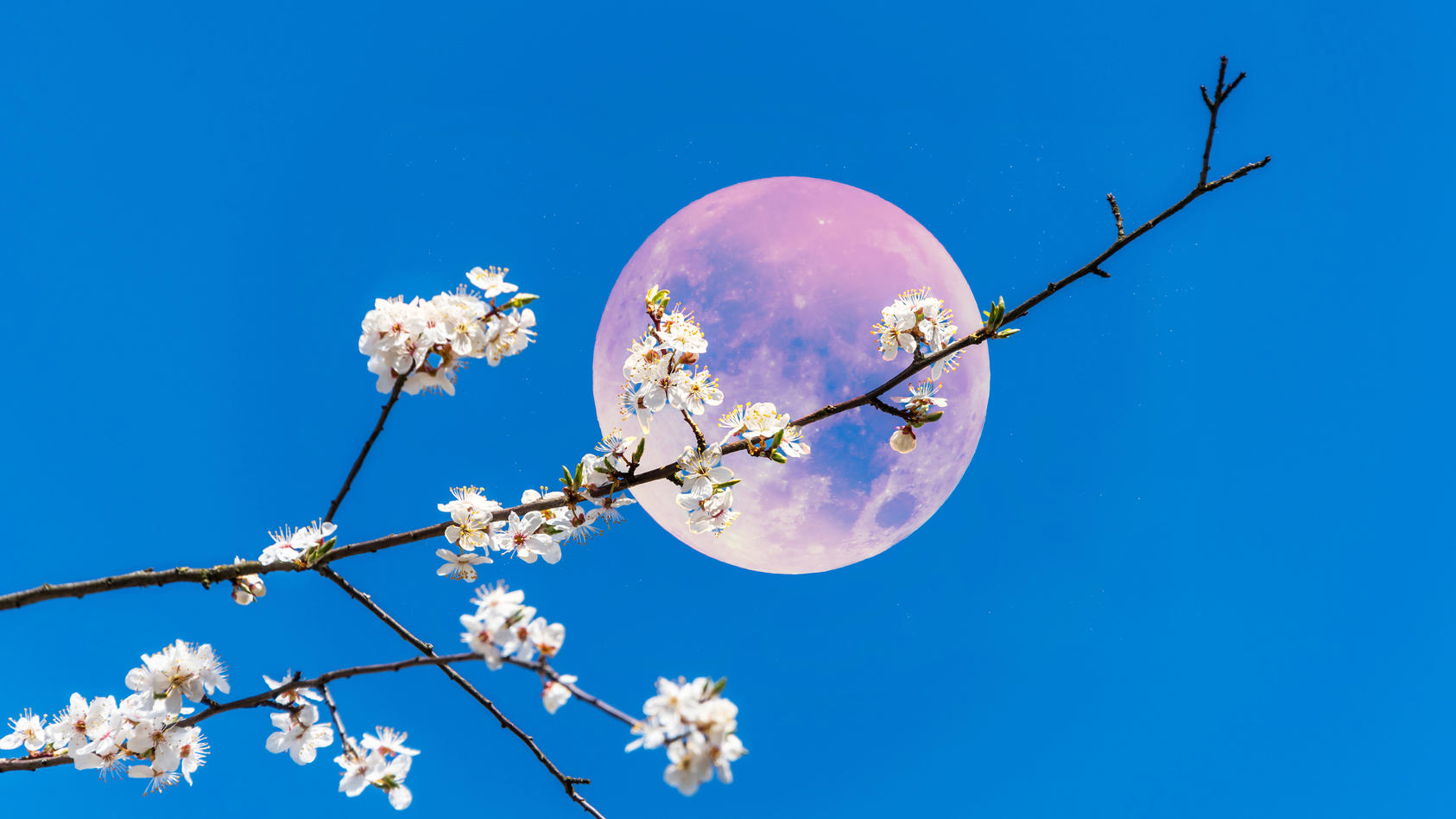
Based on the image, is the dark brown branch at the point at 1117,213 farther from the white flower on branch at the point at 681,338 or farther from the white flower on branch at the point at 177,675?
the white flower on branch at the point at 177,675

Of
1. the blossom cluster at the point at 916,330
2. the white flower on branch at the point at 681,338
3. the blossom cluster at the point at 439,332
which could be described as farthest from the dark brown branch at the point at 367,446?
the blossom cluster at the point at 916,330

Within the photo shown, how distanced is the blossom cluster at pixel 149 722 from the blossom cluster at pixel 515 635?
1127 millimetres

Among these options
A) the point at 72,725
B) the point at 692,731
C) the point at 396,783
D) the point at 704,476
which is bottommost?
the point at 692,731

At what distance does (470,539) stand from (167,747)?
1184 mm

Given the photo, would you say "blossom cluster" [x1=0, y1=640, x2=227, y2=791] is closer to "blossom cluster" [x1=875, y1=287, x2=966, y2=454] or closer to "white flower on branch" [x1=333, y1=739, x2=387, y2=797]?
"white flower on branch" [x1=333, y1=739, x2=387, y2=797]

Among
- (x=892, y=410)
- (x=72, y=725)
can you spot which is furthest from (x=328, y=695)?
(x=892, y=410)

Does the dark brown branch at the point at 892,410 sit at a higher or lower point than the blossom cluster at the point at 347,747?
higher

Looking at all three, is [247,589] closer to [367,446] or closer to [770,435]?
[367,446]

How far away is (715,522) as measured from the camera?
3.18 metres

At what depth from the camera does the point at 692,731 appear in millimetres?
1957

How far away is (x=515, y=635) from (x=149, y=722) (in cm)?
150

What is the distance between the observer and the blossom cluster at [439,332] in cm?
247

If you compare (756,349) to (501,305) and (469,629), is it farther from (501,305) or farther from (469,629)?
(469,629)

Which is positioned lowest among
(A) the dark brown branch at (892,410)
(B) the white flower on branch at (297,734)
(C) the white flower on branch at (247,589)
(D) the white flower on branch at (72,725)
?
(B) the white flower on branch at (297,734)
